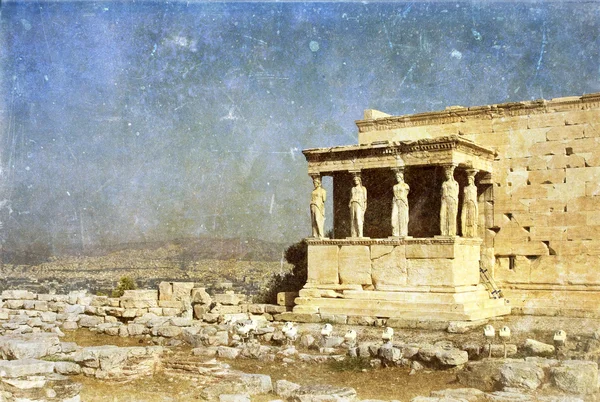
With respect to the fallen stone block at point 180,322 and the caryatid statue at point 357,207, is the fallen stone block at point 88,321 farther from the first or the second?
the caryatid statue at point 357,207

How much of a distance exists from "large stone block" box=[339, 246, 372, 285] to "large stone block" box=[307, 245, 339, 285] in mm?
146

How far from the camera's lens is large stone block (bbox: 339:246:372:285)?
15.2m

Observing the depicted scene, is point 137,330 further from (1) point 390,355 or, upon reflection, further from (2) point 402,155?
(2) point 402,155

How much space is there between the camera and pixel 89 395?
29.0 ft

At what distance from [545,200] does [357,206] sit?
13.0 feet

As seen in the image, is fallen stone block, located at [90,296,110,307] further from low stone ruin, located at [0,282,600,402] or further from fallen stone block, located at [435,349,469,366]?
fallen stone block, located at [435,349,469,366]

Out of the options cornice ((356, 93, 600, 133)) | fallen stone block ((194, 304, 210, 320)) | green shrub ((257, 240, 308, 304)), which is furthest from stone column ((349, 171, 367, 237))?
green shrub ((257, 240, 308, 304))

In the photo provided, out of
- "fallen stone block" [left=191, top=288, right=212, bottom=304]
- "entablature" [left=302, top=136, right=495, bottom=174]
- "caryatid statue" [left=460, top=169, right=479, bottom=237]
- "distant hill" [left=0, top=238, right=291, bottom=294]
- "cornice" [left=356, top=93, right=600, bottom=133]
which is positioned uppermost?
"cornice" [left=356, top=93, right=600, bottom=133]

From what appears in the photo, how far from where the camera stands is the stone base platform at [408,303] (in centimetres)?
1384

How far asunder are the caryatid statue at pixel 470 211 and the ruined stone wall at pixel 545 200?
89 cm

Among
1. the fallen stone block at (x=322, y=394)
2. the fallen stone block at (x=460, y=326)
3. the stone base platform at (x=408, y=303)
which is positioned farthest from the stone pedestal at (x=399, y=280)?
the fallen stone block at (x=322, y=394)

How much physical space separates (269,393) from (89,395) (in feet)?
7.13

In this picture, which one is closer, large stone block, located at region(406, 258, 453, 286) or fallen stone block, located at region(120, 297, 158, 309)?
large stone block, located at region(406, 258, 453, 286)

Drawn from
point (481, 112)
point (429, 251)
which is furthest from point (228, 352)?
point (481, 112)
